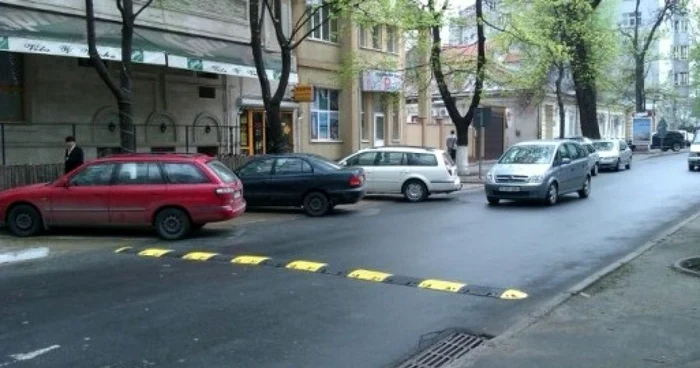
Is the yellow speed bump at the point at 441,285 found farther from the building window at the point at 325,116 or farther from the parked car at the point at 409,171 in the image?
the building window at the point at 325,116

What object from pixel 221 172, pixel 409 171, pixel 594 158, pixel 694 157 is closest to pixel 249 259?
pixel 221 172

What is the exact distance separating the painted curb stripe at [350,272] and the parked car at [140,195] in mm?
1145

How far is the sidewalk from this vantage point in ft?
18.8

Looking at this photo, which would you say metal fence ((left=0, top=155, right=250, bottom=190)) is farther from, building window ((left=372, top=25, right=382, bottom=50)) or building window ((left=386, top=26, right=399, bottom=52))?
building window ((left=372, top=25, right=382, bottom=50))

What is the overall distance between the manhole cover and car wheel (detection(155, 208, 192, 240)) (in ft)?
26.0

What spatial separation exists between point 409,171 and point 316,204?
13.6ft

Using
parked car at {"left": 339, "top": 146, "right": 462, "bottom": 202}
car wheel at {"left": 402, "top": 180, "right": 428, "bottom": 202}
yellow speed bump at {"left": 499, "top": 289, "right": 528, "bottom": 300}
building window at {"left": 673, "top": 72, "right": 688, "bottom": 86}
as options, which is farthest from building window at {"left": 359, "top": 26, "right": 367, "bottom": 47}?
building window at {"left": 673, "top": 72, "right": 688, "bottom": 86}

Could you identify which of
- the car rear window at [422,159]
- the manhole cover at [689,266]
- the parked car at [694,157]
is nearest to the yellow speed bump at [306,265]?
the manhole cover at [689,266]

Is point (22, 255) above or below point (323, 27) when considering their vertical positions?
below

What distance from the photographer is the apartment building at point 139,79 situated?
1731cm

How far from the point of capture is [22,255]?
11.5 meters

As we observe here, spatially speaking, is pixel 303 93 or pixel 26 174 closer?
pixel 26 174

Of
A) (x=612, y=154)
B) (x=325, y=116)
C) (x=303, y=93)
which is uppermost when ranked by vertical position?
(x=303, y=93)

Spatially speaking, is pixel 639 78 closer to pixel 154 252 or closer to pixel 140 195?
pixel 140 195
